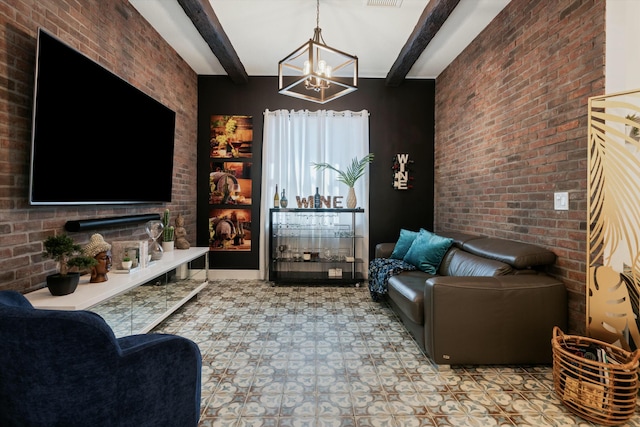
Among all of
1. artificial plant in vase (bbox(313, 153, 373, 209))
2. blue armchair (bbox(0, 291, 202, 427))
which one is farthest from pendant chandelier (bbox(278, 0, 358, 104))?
blue armchair (bbox(0, 291, 202, 427))

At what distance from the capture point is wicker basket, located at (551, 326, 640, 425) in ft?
5.29

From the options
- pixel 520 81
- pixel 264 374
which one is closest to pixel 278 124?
pixel 520 81

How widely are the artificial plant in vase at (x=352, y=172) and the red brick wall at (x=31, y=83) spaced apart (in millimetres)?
2347

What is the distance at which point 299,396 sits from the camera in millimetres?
1896

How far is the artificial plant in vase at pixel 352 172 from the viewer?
173 inches

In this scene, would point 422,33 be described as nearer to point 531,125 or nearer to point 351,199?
point 531,125

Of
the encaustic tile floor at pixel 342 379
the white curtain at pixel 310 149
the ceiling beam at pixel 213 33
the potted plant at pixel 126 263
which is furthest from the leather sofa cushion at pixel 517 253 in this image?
the ceiling beam at pixel 213 33

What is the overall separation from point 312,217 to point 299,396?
2839mm

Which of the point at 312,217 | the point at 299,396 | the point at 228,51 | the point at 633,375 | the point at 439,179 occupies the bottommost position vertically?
the point at 299,396

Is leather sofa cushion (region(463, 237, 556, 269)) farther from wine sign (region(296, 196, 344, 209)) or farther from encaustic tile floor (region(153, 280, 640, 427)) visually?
wine sign (region(296, 196, 344, 209))

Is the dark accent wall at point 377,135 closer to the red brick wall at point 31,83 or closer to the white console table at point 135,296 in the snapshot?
the red brick wall at point 31,83

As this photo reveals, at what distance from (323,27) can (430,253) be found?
2.66 metres

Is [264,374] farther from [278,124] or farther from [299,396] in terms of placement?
[278,124]

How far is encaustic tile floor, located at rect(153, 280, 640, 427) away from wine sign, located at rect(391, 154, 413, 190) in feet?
6.78
